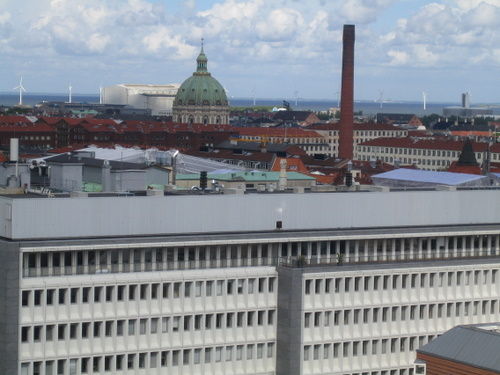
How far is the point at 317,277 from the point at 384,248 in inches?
175

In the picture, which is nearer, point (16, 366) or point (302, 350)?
point (16, 366)

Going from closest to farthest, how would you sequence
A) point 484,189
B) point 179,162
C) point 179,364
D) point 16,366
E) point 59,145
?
point 16,366, point 179,364, point 484,189, point 179,162, point 59,145

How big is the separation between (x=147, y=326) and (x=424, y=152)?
13733cm

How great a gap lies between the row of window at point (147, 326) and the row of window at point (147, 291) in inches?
30.7

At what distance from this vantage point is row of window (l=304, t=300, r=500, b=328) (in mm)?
52969

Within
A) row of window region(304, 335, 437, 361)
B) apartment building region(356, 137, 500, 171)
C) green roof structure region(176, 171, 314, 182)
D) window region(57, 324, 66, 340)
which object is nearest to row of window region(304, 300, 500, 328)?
row of window region(304, 335, 437, 361)

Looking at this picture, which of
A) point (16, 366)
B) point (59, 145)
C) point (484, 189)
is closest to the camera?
point (16, 366)

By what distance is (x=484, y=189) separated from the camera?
60125mm

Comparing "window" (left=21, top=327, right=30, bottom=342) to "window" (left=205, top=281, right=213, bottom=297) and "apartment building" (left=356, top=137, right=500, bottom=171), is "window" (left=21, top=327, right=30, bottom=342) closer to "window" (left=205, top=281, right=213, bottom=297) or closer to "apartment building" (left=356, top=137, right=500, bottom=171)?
"window" (left=205, top=281, right=213, bottom=297)

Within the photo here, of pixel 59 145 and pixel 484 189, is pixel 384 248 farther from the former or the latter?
pixel 59 145

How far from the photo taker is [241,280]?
170 ft

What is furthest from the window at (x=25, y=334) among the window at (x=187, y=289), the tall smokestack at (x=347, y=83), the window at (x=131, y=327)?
the tall smokestack at (x=347, y=83)

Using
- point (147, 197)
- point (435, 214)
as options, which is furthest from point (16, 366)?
point (435, 214)

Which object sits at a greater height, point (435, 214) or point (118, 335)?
point (435, 214)
